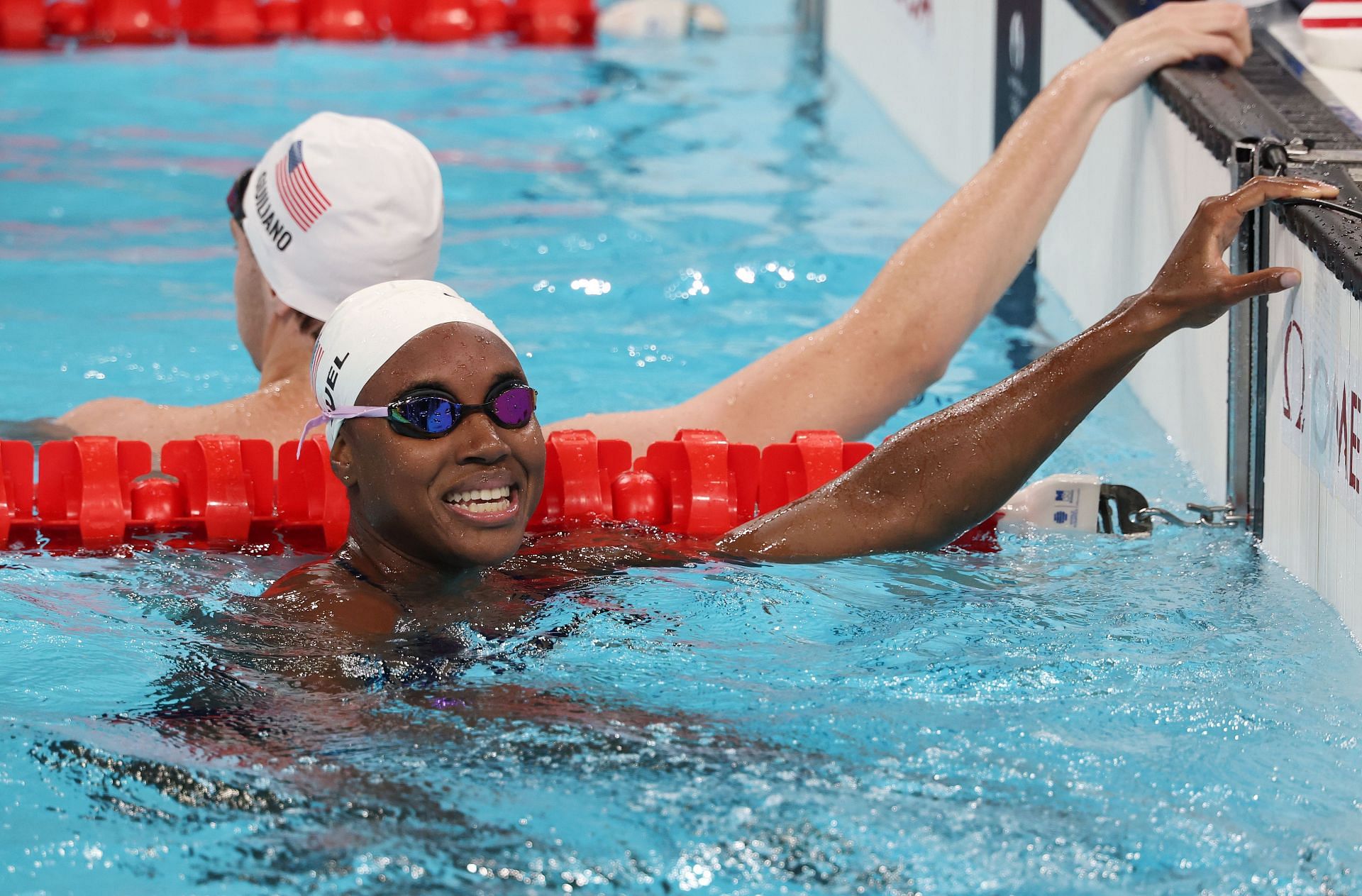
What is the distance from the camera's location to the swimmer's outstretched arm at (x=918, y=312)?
3.54m

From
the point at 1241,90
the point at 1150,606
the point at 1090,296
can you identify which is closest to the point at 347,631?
the point at 1150,606

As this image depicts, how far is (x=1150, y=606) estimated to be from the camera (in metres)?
2.98

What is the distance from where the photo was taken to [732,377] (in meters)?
3.78

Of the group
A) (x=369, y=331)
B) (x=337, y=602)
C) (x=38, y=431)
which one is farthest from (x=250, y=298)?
(x=337, y=602)

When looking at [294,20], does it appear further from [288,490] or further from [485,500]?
[485,500]

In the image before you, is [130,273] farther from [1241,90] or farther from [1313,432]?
[1313,432]

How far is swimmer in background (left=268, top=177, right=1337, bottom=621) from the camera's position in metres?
2.64

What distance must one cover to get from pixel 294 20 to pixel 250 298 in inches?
288

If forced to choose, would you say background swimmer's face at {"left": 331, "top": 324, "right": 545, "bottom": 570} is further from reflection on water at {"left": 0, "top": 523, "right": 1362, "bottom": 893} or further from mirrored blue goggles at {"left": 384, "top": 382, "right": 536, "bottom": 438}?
reflection on water at {"left": 0, "top": 523, "right": 1362, "bottom": 893}

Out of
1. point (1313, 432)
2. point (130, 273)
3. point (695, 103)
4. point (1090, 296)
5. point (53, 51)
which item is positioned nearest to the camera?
point (1313, 432)

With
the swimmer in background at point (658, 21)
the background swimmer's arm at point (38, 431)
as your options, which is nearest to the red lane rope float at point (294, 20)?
the swimmer in background at point (658, 21)

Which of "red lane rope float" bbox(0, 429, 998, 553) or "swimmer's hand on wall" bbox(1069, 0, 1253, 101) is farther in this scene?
"swimmer's hand on wall" bbox(1069, 0, 1253, 101)

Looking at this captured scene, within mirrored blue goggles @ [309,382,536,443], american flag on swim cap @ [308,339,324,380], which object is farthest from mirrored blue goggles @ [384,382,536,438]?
american flag on swim cap @ [308,339,324,380]

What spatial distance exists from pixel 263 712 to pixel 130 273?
4.05 metres
